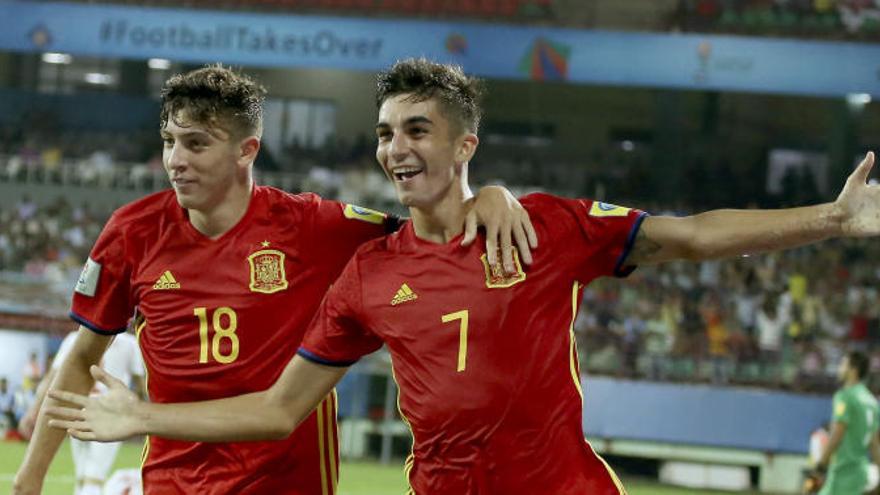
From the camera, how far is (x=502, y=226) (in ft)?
15.2

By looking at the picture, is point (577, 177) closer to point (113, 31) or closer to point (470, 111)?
point (113, 31)

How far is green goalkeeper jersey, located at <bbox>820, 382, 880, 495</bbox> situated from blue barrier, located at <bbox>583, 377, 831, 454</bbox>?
7.88 metres

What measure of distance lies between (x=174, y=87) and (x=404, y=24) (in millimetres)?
22217

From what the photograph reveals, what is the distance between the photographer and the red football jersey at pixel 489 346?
4.54 m

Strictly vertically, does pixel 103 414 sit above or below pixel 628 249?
below

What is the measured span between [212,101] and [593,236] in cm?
153

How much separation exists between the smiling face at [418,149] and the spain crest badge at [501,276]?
0.94 ft

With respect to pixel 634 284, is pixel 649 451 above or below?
below

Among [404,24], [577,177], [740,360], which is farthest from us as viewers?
[577,177]

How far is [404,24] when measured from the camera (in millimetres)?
27234

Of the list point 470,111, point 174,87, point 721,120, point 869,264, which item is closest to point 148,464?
point 174,87

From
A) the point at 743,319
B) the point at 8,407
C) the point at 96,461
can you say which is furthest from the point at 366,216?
the point at 8,407

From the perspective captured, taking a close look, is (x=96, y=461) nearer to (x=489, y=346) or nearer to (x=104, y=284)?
(x=104, y=284)

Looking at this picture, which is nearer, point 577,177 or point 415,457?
point 415,457
